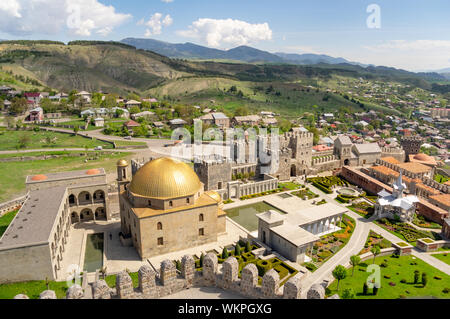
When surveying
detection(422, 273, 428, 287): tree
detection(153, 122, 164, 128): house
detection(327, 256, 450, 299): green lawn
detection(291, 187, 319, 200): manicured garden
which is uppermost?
detection(153, 122, 164, 128): house

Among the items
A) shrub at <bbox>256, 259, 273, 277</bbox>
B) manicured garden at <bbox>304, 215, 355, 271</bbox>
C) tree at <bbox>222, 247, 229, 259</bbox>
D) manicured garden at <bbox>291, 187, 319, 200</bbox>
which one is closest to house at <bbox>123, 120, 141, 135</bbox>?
manicured garden at <bbox>291, 187, 319, 200</bbox>

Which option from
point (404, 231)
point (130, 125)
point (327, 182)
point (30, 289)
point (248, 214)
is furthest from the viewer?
point (130, 125)

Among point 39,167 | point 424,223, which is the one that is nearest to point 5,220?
point 39,167

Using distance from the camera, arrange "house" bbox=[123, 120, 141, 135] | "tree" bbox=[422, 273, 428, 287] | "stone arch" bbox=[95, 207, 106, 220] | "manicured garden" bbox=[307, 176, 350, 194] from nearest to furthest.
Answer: "tree" bbox=[422, 273, 428, 287]
"stone arch" bbox=[95, 207, 106, 220]
"manicured garden" bbox=[307, 176, 350, 194]
"house" bbox=[123, 120, 141, 135]

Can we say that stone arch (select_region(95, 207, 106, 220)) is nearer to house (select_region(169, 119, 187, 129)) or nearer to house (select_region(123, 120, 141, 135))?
house (select_region(123, 120, 141, 135))

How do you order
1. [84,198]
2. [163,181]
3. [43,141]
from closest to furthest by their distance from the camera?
[163,181] < [84,198] < [43,141]

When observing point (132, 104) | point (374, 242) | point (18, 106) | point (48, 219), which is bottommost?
point (374, 242)

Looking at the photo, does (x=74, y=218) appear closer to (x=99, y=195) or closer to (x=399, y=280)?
(x=99, y=195)
